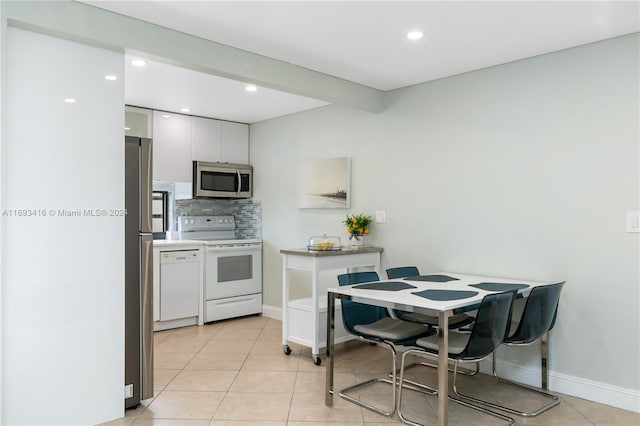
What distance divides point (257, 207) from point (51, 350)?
11.7 feet

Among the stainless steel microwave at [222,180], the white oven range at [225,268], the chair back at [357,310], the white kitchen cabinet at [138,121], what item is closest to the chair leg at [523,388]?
the chair back at [357,310]

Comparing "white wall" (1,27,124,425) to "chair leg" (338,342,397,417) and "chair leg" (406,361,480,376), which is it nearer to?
"chair leg" (338,342,397,417)

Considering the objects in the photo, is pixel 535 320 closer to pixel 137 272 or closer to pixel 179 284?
pixel 137 272

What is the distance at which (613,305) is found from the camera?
3.09 m

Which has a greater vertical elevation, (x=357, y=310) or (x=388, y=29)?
(x=388, y=29)

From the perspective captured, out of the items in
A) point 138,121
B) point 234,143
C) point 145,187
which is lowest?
point 145,187

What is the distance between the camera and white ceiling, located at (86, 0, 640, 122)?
104 inches

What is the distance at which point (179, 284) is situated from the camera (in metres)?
5.09

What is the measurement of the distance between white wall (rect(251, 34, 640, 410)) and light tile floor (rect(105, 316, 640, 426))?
0.41 meters

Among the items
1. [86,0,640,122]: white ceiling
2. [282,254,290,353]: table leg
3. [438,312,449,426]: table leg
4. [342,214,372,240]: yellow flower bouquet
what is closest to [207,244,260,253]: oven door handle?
[282,254,290,353]: table leg

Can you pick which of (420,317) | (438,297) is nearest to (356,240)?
(420,317)

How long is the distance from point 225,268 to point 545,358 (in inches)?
137

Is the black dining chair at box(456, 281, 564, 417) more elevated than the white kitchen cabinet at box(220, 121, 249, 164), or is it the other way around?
the white kitchen cabinet at box(220, 121, 249, 164)

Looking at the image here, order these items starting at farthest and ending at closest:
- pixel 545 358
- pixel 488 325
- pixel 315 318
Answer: pixel 315 318 < pixel 545 358 < pixel 488 325
